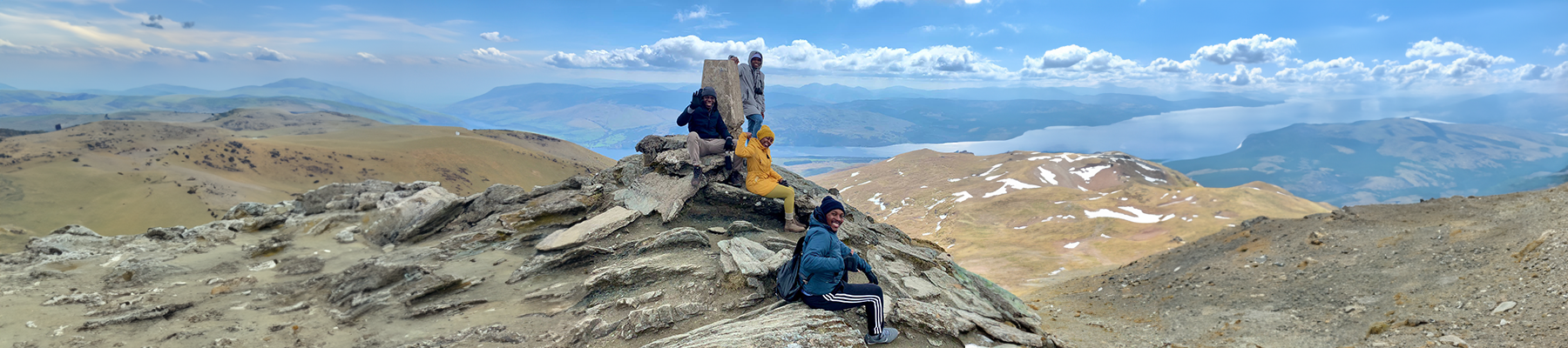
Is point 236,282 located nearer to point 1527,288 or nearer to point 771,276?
point 771,276

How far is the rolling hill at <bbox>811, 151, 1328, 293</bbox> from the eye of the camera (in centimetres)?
5753

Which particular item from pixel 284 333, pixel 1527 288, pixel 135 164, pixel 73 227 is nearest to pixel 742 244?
pixel 284 333

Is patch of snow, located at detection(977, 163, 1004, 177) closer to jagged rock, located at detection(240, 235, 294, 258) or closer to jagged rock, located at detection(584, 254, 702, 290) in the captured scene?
jagged rock, located at detection(240, 235, 294, 258)

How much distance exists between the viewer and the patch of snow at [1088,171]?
5571 inches

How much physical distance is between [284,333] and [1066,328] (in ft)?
68.9

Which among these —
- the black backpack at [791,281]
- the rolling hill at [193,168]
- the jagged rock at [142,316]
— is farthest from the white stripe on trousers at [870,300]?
the rolling hill at [193,168]

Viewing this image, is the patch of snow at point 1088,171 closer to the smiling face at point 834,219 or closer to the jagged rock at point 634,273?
the jagged rock at point 634,273

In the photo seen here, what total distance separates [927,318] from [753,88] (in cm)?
1017

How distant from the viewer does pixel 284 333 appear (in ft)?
38.2

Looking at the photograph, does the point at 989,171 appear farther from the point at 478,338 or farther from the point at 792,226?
the point at 478,338

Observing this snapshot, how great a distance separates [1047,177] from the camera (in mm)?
131875

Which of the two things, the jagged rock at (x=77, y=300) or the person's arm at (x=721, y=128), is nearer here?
the jagged rock at (x=77, y=300)

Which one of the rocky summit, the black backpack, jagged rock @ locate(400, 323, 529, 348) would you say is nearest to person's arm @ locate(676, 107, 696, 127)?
the rocky summit

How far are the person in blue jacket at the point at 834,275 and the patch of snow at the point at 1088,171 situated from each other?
149 m
